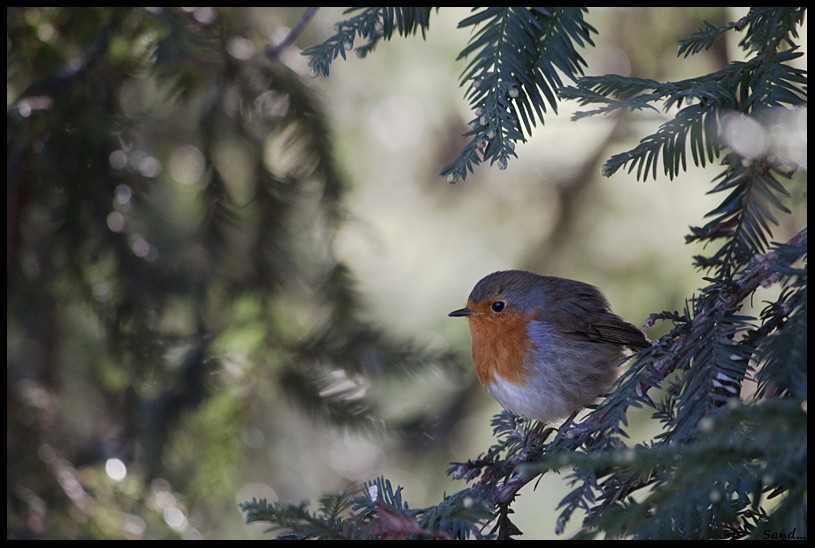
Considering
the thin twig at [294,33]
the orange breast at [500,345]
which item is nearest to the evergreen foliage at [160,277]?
the orange breast at [500,345]

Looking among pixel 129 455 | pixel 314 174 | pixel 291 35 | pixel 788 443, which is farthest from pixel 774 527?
pixel 129 455

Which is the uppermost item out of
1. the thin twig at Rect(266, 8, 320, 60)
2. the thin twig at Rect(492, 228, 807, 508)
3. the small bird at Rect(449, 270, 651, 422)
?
the thin twig at Rect(266, 8, 320, 60)

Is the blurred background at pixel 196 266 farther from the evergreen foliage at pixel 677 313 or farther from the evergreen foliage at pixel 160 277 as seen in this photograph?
the evergreen foliage at pixel 677 313

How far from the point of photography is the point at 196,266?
345 centimetres

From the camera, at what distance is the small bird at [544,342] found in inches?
114

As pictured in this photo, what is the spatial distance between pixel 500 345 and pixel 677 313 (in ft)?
4.41

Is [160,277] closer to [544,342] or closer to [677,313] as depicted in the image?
[544,342]

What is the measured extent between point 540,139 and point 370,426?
2129mm

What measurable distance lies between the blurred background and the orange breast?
136mm

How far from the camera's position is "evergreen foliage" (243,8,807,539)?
4.63ft

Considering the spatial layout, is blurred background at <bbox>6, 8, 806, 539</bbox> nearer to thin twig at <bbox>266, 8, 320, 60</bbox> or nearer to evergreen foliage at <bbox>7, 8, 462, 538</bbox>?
evergreen foliage at <bbox>7, 8, 462, 538</bbox>

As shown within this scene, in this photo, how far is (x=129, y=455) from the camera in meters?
3.25

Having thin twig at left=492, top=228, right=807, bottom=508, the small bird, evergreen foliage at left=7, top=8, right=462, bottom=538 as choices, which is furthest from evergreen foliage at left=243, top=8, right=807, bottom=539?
evergreen foliage at left=7, top=8, right=462, bottom=538

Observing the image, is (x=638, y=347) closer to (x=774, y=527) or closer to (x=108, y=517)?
(x=774, y=527)
